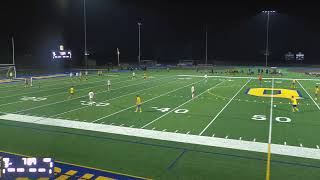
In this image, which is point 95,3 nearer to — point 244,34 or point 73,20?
point 73,20

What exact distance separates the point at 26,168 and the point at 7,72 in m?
39.9

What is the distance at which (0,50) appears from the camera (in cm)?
6381

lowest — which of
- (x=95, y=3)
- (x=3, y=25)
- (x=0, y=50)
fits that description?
(x=0, y=50)

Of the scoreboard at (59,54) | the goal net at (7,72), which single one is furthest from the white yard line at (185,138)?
the scoreboard at (59,54)

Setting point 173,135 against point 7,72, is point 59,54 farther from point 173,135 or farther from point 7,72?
point 173,135

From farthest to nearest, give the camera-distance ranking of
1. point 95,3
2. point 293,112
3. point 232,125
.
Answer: point 95,3 → point 293,112 → point 232,125

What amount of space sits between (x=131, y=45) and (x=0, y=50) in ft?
107

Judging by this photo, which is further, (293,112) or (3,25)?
(3,25)

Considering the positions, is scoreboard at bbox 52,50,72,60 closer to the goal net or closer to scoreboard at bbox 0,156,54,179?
the goal net

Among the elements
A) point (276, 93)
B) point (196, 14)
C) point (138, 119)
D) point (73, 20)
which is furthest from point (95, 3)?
point (138, 119)

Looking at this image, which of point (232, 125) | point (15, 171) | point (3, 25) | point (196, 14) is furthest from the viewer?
point (196, 14)

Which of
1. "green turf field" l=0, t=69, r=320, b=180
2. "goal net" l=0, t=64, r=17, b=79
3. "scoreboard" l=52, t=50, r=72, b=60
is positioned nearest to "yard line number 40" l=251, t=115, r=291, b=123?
"green turf field" l=0, t=69, r=320, b=180

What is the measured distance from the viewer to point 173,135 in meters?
15.0

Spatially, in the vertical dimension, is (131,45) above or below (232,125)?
above
